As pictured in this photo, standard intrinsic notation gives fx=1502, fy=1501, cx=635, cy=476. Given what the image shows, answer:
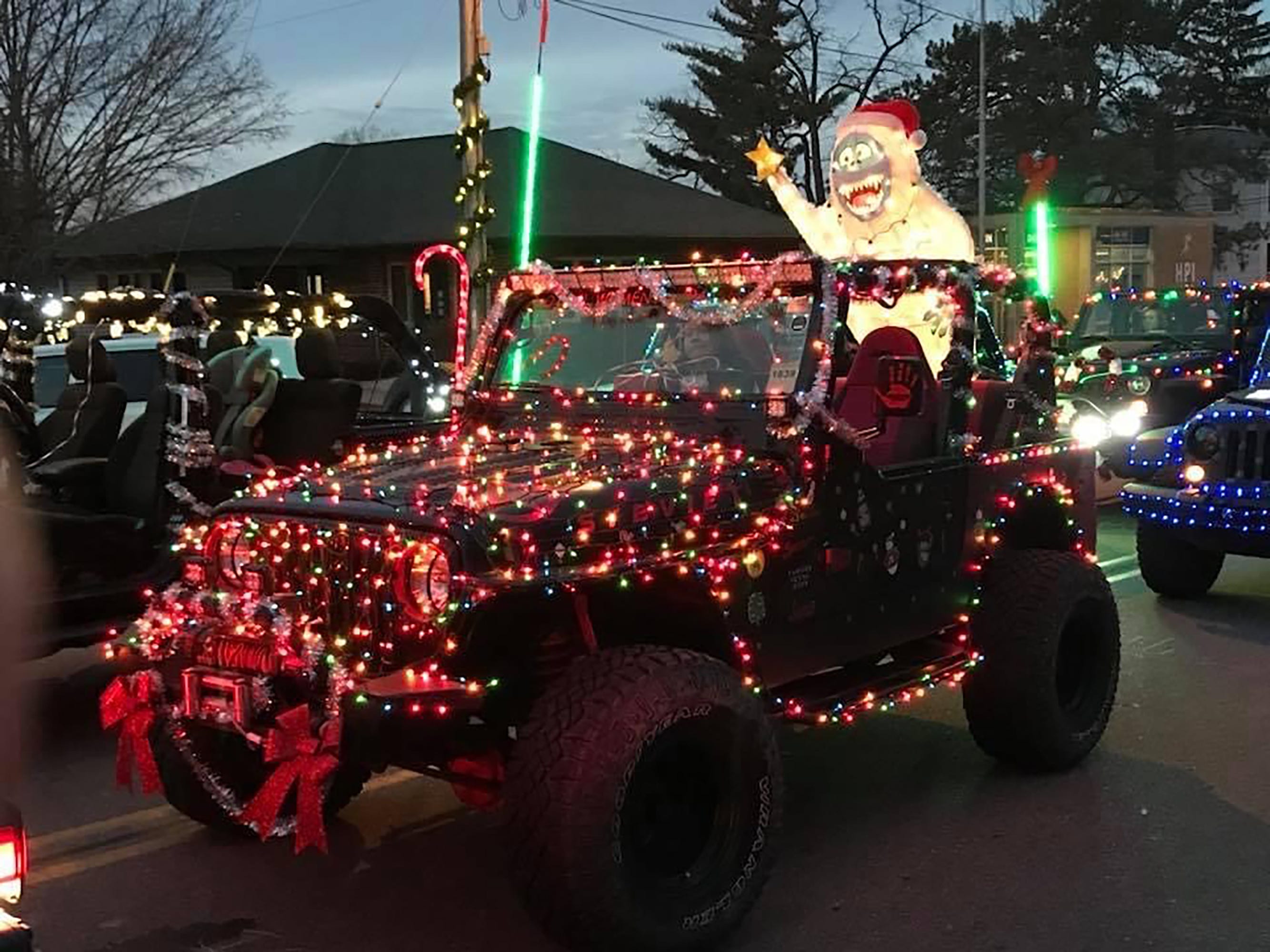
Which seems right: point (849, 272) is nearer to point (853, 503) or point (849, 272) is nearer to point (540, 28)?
point (853, 503)

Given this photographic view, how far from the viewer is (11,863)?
2914 mm

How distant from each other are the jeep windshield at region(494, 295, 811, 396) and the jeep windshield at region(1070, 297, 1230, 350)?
37.1 feet

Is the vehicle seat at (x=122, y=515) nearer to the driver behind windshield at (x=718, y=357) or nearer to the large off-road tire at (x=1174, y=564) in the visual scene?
the driver behind windshield at (x=718, y=357)

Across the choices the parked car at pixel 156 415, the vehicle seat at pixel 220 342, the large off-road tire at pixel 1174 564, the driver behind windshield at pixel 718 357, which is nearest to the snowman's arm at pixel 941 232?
the large off-road tire at pixel 1174 564

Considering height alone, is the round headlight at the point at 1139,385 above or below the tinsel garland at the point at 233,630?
above

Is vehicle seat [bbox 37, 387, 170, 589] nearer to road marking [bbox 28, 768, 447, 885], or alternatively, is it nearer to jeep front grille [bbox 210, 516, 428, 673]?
road marking [bbox 28, 768, 447, 885]

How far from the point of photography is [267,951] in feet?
13.9

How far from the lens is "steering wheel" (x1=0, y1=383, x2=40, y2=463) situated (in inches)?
313

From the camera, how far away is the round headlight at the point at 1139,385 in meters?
14.2

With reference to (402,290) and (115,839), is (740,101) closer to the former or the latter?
(402,290)

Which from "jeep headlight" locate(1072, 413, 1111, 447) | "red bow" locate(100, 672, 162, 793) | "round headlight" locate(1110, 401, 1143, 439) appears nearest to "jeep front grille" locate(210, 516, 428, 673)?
"red bow" locate(100, 672, 162, 793)

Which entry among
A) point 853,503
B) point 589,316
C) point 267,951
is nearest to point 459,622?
point 267,951

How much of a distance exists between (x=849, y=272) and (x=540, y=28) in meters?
5.59

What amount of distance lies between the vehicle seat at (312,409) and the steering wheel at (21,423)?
1.29 metres
